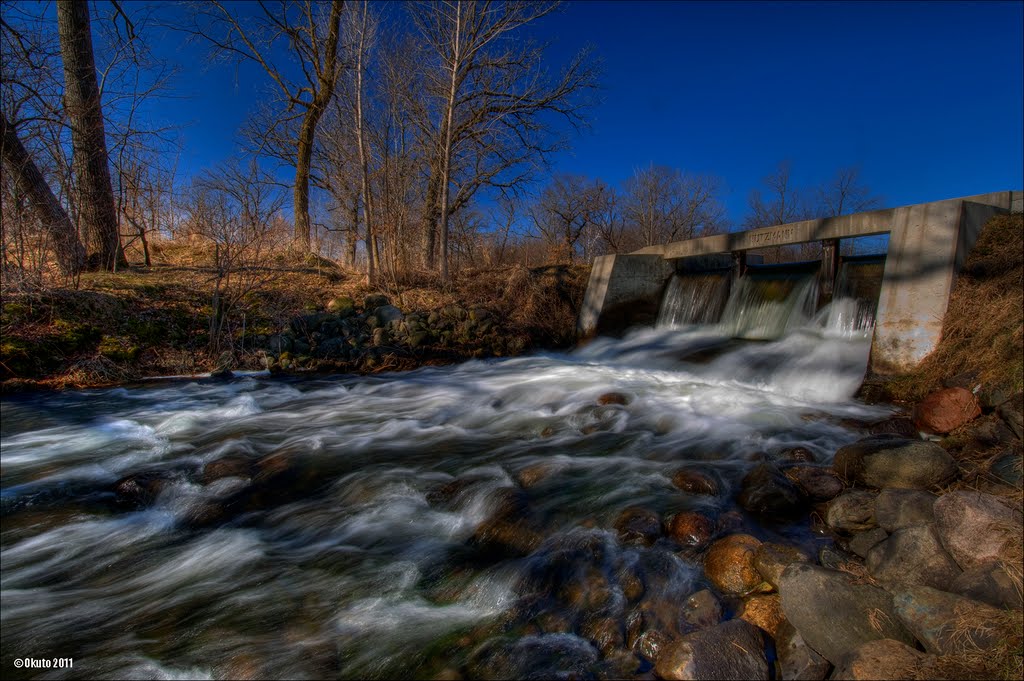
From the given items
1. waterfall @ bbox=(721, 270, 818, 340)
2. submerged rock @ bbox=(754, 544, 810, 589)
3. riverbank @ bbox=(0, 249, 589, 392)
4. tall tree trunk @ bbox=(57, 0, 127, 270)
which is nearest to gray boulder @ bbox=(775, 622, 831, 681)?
submerged rock @ bbox=(754, 544, 810, 589)

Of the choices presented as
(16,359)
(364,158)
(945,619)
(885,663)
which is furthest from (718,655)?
(364,158)

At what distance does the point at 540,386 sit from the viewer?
318 inches

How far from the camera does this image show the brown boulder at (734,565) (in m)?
2.71

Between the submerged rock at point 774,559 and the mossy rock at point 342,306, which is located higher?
the mossy rock at point 342,306

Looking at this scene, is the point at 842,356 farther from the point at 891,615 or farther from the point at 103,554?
the point at 103,554

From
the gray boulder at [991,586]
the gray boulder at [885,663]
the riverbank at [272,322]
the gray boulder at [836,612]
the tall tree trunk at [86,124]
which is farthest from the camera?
the tall tree trunk at [86,124]

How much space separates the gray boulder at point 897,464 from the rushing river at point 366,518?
29.9 inches

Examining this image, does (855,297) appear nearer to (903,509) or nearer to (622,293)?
(622,293)

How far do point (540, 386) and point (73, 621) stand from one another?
610 centimetres

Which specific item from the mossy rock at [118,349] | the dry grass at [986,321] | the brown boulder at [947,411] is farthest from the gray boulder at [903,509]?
the mossy rock at [118,349]

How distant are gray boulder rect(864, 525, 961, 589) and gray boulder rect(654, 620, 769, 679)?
752 mm

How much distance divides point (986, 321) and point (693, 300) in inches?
243

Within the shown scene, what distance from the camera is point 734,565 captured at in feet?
9.20

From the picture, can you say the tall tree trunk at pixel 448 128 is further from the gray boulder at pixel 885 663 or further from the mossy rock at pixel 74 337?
the gray boulder at pixel 885 663
